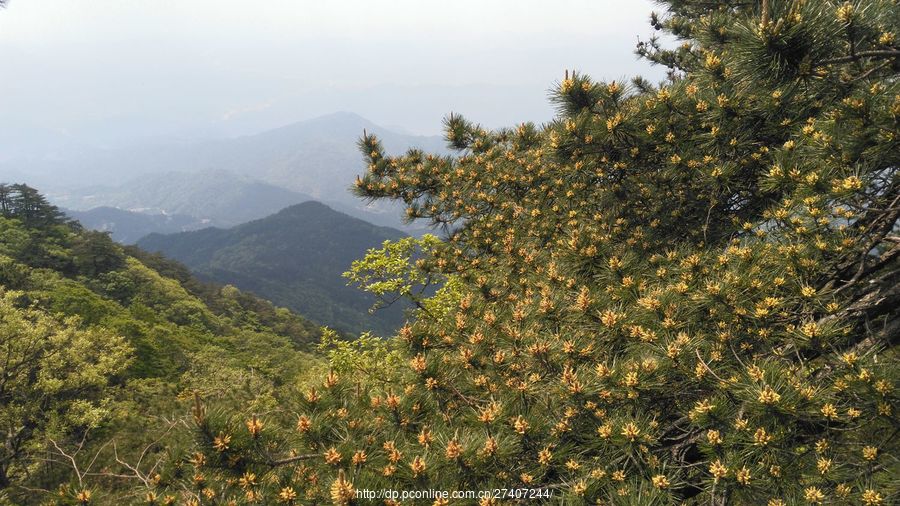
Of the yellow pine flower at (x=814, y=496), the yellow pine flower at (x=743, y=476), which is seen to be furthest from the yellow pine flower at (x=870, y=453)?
the yellow pine flower at (x=743, y=476)

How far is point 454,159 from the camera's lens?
8.48 meters

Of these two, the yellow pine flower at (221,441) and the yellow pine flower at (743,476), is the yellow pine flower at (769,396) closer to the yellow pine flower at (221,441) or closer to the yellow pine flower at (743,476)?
the yellow pine flower at (743,476)

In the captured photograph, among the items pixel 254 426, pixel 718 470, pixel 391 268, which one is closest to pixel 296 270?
pixel 391 268

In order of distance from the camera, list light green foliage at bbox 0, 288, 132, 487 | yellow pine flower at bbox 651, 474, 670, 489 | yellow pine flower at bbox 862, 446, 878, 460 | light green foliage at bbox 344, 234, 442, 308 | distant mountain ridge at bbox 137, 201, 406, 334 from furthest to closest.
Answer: distant mountain ridge at bbox 137, 201, 406, 334 → light green foliage at bbox 0, 288, 132, 487 → light green foliage at bbox 344, 234, 442, 308 → yellow pine flower at bbox 651, 474, 670, 489 → yellow pine flower at bbox 862, 446, 878, 460

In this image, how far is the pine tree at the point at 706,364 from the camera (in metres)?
2.22

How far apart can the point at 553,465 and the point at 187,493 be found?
2210 mm

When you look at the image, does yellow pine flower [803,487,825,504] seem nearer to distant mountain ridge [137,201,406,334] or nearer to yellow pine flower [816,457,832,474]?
yellow pine flower [816,457,832,474]

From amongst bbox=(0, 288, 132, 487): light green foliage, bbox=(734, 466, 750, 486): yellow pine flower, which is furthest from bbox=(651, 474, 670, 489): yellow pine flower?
bbox=(0, 288, 132, 487): light green foliage

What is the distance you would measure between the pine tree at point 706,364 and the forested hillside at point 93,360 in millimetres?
1145

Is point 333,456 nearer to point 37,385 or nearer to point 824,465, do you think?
point 824,465

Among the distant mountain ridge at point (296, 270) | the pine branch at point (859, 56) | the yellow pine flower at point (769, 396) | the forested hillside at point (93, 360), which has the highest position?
the pine branch at point (859, 56)

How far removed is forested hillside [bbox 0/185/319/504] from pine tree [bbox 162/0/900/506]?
1145 millimetres

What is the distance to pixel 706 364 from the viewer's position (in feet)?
8.38

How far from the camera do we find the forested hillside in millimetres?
13766
